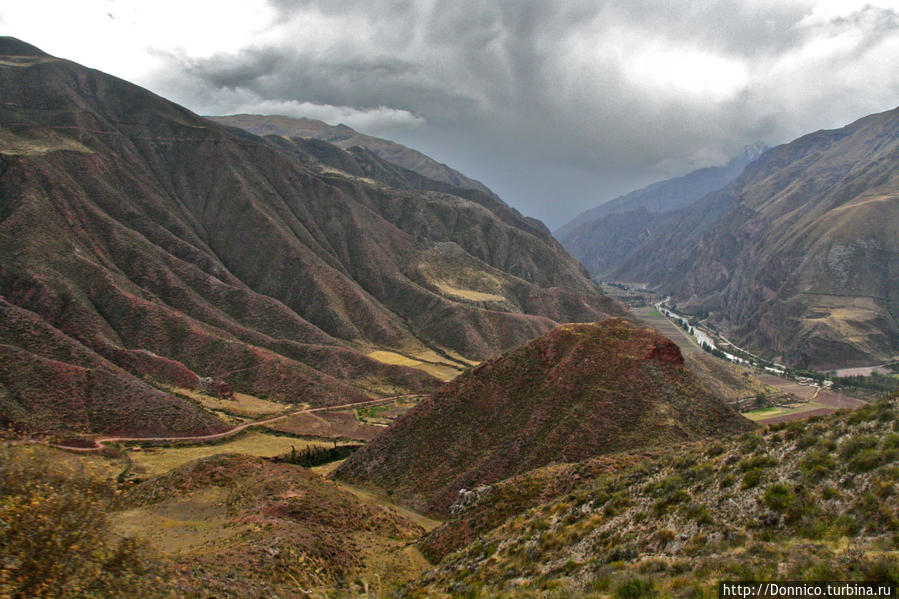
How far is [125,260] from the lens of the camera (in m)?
140

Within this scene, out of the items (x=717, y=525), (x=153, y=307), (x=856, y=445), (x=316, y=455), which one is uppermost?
(x=153, y=307)

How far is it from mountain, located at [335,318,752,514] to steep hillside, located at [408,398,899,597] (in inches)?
756

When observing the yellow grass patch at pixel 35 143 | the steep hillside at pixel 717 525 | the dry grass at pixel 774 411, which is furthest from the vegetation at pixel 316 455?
the yellow grass patch at pixel 35 143

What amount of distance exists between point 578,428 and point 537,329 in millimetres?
131144

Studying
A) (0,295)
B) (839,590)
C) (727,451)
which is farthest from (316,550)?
(0,295)

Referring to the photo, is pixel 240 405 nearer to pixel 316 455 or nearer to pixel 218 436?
pixel 218 436

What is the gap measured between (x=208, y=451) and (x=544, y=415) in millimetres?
56724

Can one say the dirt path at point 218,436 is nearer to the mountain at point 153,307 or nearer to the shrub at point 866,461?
the mountain at point 153,307

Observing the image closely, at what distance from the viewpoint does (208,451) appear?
80188 mm

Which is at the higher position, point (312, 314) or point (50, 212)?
point (50, 212)

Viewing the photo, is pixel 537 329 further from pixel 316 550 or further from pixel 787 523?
pixel 787 523

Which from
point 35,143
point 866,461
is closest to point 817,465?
point 866,461

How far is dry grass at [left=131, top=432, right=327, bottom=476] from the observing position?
229ft

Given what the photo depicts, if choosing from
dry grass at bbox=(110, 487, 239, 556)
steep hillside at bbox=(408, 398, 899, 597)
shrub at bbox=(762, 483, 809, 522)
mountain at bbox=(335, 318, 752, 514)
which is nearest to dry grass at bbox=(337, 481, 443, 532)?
mountain at bbox=(335, 318, 752, 514)
